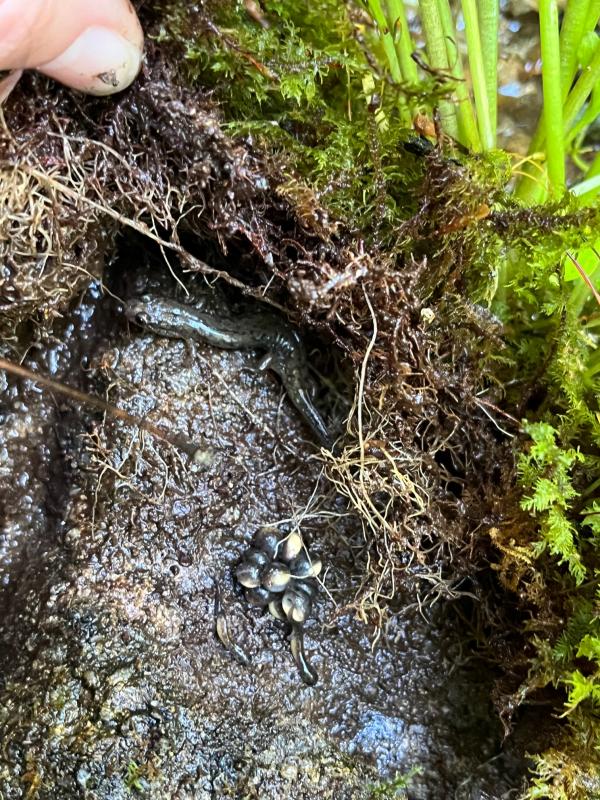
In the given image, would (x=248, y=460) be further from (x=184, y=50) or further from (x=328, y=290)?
(x=184, y=50)

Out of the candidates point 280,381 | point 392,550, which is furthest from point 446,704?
point 280,381

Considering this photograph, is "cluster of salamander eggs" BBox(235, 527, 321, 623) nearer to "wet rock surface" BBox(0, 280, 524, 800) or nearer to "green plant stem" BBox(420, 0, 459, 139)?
"wet rock surface" BBox(0, 280, 524, 800)

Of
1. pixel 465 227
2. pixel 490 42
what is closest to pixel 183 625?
pixel 465 227

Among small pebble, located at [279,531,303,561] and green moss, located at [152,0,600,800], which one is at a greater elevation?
green moss, located at [152,0,600,800]

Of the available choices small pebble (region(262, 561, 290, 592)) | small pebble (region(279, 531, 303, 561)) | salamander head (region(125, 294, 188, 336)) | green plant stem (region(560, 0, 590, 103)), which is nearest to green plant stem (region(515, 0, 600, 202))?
green plant stem (region(560, 0, 590, 103))

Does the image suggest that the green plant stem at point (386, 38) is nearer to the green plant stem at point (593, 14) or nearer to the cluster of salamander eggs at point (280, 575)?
the green plant stem at point (593, 14)

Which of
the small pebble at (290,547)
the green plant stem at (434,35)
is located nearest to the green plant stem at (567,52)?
the green plant stem at (434,35)
